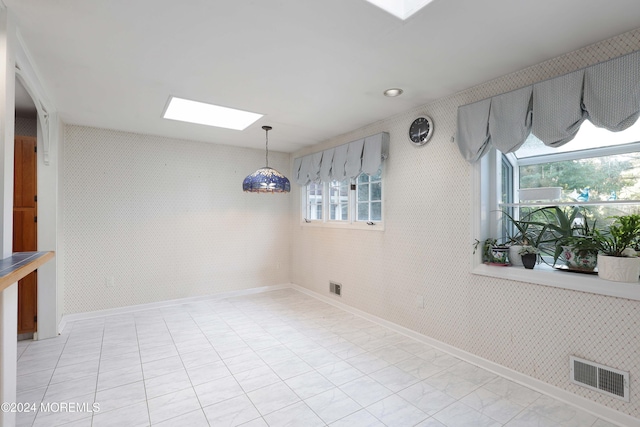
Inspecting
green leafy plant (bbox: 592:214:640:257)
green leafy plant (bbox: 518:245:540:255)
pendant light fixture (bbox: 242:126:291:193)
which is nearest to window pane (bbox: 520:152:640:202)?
green leafy plant (bbox: 592:214:640:257)

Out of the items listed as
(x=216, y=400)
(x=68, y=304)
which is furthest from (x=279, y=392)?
(x=68, y=304)

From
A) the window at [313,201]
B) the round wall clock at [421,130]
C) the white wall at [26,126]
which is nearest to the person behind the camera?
the round wall clock at [421,130]

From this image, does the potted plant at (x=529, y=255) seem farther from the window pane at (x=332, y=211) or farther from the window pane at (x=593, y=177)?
the window pane at (x=332, y=211)

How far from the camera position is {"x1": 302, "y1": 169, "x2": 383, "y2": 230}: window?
394 cm

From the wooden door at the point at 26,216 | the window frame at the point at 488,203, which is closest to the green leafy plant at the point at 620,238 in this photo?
the window frame at the point at 488,203

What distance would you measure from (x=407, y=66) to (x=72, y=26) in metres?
2.26

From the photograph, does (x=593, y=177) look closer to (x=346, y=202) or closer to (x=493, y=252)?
(x=493, y=252)

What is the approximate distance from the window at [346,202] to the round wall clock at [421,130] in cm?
65

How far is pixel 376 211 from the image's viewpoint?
12.9ft

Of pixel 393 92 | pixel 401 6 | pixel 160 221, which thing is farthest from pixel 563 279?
pixel 160 221

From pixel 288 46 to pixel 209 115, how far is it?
Answer: 2.00 meters

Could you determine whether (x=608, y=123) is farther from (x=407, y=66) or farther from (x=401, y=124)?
(x=401, y=124)

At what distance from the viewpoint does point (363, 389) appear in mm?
2355

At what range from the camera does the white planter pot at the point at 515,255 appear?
2566mm
